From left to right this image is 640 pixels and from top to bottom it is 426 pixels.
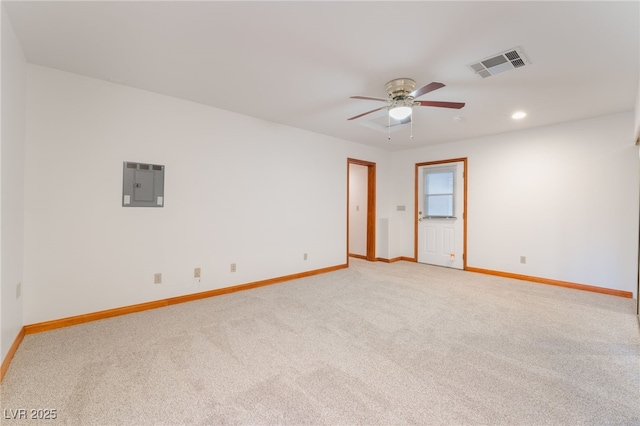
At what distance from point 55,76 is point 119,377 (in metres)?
2.76

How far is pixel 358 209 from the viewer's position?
6379 mm

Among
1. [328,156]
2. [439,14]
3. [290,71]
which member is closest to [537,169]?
[328,156]

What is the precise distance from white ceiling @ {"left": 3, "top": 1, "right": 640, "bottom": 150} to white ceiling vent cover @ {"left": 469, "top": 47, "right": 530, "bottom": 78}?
0.22 feet

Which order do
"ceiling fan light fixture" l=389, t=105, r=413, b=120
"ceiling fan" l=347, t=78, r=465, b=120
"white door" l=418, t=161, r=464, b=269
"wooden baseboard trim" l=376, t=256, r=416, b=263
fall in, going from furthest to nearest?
"wooden baseboard trim" l=376, t=256, r=416, b=263 < "white door" l=418, t=161, r=464, b=269 < "ceiling fan light fixture" l=389, t=105, r=413, b=120 < "ceiling fan" l=347, t=78, r=465, b=120

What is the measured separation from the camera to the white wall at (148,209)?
253 centimetres

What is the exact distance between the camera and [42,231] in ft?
8.23

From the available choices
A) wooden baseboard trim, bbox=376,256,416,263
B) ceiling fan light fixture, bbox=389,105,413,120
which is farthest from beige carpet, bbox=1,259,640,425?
wooden baseboard trim, bbox=376,256,416,263

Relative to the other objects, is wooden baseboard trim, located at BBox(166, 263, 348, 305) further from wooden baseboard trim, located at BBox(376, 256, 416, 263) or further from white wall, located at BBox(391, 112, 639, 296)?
white wall, located at BBox(391, 112, 639, 296)

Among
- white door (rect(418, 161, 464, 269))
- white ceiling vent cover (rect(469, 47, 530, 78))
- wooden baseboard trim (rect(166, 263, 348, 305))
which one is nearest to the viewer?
white ceiling vent cover (rect(469, 47, 530, 78))

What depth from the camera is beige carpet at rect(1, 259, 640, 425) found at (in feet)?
5.07

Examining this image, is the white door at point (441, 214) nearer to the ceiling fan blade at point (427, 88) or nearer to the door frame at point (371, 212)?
the door frame at point (371, 212)

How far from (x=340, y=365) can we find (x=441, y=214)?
4261 millimetres

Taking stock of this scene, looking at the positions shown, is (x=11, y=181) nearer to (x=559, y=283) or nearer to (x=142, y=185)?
(x=142, y=185)

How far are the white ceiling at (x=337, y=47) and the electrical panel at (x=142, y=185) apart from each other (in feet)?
2.88
